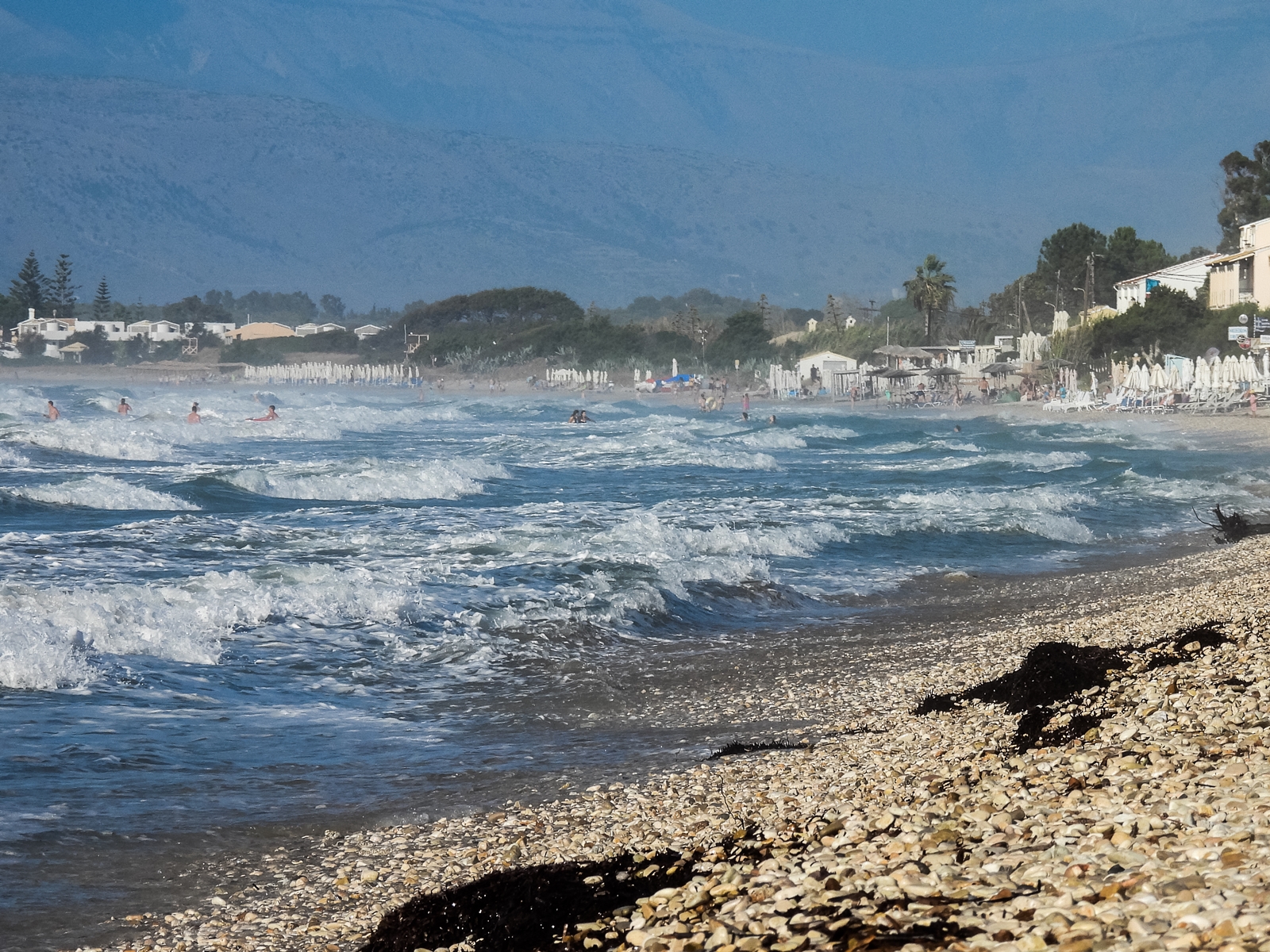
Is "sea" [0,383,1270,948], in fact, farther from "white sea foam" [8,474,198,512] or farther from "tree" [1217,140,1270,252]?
"tree" [1217,140,1270,252]

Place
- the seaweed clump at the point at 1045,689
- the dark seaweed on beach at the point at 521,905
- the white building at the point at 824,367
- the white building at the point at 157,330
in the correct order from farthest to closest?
the white building at the point at 157,330, the white building at the point at 824,367, the seaweed clump at the point at 1045,689, the dark seaweed on beach at the point at 521,905

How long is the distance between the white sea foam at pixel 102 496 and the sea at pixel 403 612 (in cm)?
7

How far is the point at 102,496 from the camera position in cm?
2167

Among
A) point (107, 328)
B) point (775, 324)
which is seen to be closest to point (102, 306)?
point (107, 328)

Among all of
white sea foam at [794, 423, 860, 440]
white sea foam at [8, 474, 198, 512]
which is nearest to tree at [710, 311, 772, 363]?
white sea foam at [794, 423, 860, 440]

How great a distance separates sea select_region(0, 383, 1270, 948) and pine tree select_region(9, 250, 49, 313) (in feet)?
492

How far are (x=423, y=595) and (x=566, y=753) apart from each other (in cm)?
540

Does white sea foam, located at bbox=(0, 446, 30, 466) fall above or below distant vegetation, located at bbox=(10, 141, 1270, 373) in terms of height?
below

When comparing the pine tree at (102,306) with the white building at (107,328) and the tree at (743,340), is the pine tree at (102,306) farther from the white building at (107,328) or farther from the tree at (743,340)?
the tree at (743,340)

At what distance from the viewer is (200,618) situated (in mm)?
11195

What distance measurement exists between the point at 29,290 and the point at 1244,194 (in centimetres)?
15104

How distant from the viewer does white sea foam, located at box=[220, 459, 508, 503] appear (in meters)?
24.1

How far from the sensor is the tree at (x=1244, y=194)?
74438 mm

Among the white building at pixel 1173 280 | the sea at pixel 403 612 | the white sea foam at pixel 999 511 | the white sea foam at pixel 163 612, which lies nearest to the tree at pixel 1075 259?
the white building at pixel 1173 280
